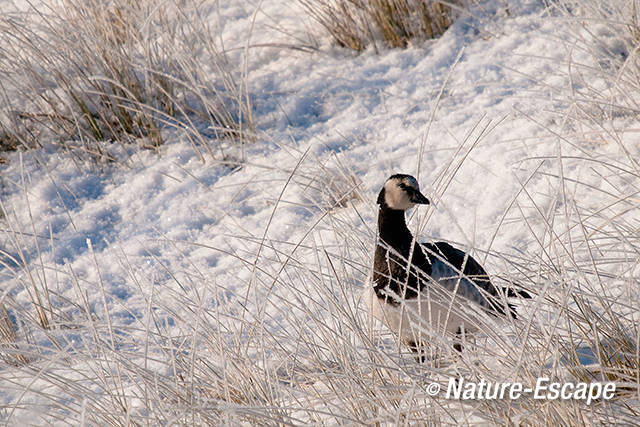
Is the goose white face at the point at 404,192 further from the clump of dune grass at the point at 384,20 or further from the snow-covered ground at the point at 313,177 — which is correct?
the clump of dune grass at the point at 384,20

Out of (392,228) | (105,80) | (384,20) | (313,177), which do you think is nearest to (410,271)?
(392,228)

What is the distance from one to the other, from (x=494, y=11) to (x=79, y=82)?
3289 mm

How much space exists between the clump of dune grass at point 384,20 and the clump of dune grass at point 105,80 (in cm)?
95

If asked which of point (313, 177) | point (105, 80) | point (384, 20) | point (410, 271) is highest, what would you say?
point (105, 80)

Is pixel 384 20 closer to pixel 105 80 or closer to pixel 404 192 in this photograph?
pixel 105 80

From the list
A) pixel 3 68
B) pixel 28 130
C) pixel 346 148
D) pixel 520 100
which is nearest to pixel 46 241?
pixel 28 130

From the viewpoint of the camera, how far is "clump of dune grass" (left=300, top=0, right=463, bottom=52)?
4348 mm

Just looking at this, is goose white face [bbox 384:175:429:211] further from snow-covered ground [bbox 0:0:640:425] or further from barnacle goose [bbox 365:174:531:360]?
snow-covered ground [bbox 0:0:640:425]

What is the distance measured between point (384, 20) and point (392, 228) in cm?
248

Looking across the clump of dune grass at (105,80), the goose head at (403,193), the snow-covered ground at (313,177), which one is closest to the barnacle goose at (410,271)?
the goose head at (403,193)

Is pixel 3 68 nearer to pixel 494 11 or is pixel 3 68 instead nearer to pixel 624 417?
pixel 494 11

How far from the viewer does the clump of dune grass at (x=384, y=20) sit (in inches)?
171

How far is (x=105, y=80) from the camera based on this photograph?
419cm

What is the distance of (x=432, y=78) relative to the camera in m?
4.11
